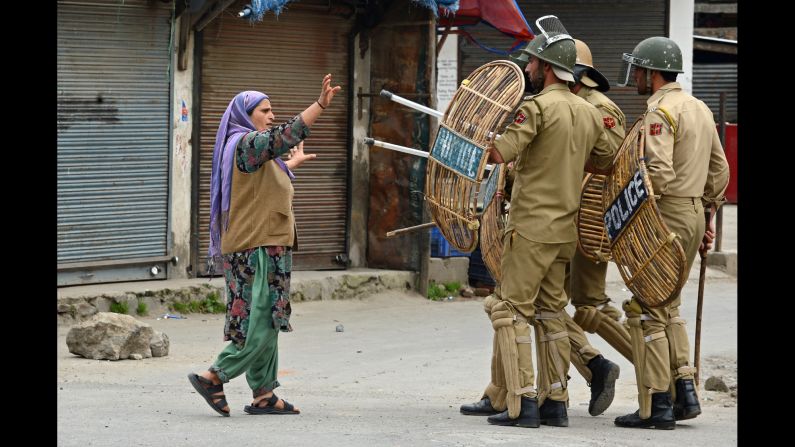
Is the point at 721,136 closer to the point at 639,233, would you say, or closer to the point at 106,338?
the point at 106,338

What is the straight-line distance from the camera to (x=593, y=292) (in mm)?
7535

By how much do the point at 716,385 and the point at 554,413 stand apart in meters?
2.10

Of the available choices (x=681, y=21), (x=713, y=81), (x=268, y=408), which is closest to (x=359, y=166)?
(x=681, y=21)

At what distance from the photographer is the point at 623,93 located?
14.8 m

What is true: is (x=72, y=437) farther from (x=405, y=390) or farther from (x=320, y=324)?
(x=320, y=324)

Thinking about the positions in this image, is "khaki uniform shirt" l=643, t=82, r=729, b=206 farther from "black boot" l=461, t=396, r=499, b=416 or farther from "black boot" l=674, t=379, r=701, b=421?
"black boot" l=461, t=396, r=499, b=416

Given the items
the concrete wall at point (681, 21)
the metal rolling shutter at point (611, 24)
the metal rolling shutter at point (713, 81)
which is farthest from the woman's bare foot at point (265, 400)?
the metal rolling shutter at point (713, 81)

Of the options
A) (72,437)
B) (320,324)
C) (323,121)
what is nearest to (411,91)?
(323,121)

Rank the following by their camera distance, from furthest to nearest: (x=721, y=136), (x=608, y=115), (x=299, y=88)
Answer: (x=721, y=136) < (x=299, y=88) < (x=608, y=115)

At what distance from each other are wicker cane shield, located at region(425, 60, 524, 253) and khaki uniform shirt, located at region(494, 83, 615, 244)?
0.55 ft

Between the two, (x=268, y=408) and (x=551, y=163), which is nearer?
(x=551, y=163)

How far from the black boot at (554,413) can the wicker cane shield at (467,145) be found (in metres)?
0.97

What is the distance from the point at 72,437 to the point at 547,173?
2713 millimetres

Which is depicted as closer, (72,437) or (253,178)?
(72,437)
